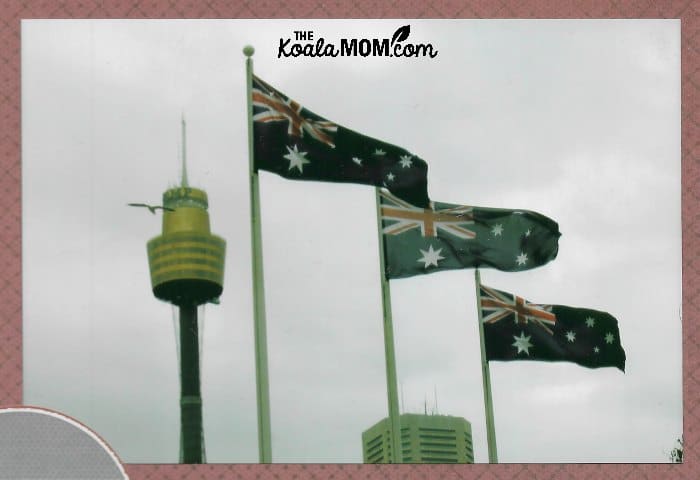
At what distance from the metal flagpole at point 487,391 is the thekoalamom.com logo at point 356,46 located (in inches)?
169

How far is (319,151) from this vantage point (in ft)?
89.4

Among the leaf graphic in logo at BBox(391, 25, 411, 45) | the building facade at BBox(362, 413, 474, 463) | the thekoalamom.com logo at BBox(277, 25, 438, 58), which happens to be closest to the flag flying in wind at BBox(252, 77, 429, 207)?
the thekoalamom.com logo at BBox(277, 25, 438, 58)

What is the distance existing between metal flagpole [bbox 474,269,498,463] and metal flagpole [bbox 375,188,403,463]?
69.1 inches

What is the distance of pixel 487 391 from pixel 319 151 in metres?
5.40

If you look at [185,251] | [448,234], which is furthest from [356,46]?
[185,251]

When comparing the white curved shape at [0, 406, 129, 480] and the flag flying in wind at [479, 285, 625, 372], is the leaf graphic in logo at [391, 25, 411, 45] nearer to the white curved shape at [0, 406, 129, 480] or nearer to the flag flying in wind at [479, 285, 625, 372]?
the flag flying in wind at [479, 285, 625, 372]

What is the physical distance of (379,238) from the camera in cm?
2792

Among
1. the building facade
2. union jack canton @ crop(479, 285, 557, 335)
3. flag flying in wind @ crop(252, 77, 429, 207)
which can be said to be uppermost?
flag flying in wind @ crop(252, 77, 429, 207)

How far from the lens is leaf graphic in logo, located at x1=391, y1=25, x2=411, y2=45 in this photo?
1081 inches

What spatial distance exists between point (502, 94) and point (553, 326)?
4.37 meters

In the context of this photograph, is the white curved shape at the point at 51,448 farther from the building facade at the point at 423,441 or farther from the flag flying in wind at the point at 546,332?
the flag flying in wind at the point at 546,332
